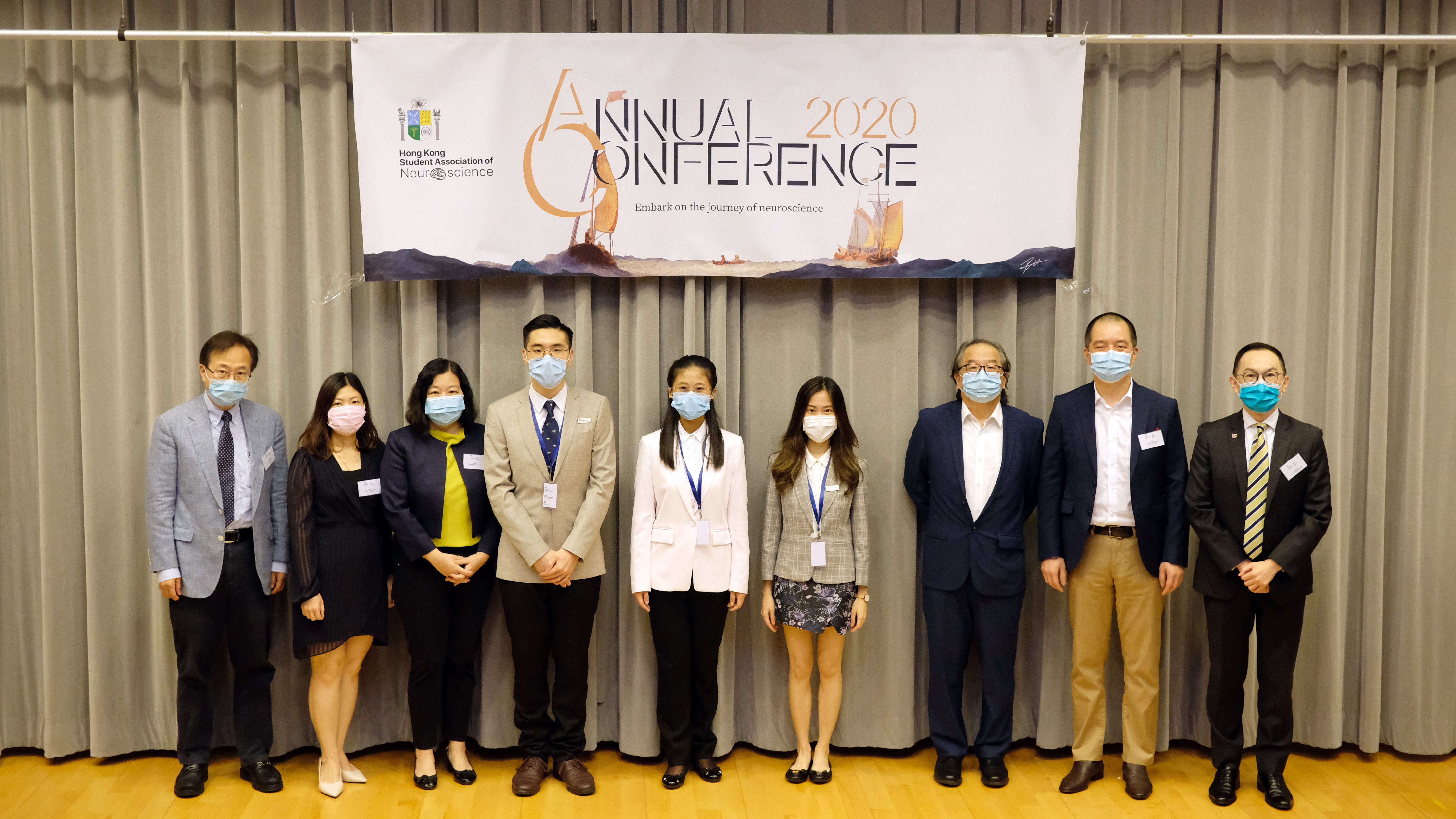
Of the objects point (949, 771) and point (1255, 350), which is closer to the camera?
point (1255, 350)

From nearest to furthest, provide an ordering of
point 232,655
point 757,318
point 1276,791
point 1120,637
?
point 1276,791, point 232,655, point 1120,637, point 757,318

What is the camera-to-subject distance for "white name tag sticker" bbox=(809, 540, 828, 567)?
3.44m

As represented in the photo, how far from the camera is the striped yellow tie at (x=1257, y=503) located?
329cm

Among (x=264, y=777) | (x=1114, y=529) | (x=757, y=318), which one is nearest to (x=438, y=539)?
(x=264, y=777)

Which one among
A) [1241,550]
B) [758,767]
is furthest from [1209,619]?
[758,767]

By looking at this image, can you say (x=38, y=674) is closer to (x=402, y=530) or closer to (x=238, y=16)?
(x=402, y=530)

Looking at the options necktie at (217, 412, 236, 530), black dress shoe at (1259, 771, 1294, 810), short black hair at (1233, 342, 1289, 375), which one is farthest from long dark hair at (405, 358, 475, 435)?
black dress shoe at (1259, 771, 1294, 810)

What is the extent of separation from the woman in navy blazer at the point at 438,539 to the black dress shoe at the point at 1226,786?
2.84 m

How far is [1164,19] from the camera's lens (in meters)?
3.85

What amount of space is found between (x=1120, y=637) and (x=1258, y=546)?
0.62 metres

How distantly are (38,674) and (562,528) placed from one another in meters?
2.40

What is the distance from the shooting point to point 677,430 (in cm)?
349

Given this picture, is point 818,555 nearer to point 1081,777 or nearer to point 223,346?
point 1081,777

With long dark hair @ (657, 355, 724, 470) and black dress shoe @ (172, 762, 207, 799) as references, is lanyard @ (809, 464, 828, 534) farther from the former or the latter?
black dress shoe @ (172, 762, 207, 799)
